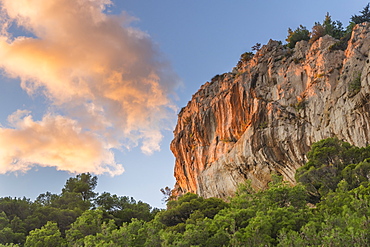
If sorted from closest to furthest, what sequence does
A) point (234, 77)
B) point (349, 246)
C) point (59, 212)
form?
point (349, 246) → point (59, 212) → point (234, 77)

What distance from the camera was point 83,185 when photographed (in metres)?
59.3

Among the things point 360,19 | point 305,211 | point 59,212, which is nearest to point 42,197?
point 59,212

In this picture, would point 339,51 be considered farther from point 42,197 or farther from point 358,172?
point 42,197

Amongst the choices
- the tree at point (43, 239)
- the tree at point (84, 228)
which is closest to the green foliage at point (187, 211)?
the tree at point (84, 228)

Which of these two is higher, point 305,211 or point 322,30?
point 322,30

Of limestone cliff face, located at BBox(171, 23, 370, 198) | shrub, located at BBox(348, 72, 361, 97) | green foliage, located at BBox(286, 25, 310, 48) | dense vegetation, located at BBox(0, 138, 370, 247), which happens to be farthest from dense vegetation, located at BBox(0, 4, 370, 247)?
green foliage, located at BBox(286, 25, 310, 48)

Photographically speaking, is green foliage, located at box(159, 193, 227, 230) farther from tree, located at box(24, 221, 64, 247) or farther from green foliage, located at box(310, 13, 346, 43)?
green foliage, located at box(310, 13, 346, 43)

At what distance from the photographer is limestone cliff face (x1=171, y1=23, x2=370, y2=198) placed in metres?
45.0

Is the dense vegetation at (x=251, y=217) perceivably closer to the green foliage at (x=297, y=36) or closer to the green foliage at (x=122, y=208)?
the green foliage at (x=122, y=208)

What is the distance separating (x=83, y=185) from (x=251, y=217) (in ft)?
116

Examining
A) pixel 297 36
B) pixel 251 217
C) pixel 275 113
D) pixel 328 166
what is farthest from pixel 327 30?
pixel 251 217

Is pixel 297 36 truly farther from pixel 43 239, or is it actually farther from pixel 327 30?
pixel 43 239

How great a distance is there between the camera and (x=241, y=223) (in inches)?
1190

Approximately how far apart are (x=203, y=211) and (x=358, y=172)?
15178 millimetres
